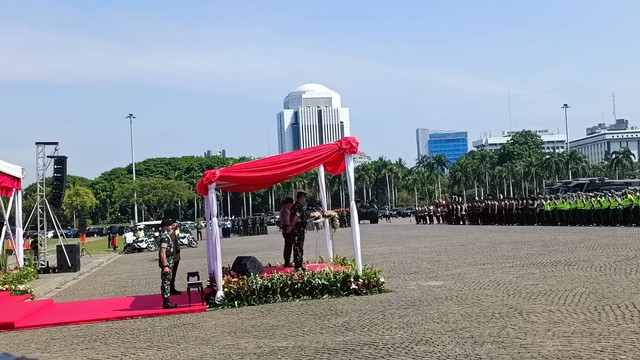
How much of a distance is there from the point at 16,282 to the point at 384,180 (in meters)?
107

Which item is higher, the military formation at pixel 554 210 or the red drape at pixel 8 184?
the red drape at pixel 8 184

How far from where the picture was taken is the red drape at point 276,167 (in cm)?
1455

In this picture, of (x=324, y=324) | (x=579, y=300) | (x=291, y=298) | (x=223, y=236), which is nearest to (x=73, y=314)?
(x=291, y=298)

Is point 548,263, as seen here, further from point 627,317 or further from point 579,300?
point 627,317

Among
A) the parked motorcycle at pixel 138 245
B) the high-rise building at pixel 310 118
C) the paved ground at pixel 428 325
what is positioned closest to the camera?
the paved ground at pixel 428 325

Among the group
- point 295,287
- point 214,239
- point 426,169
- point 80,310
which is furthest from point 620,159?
point 80,310

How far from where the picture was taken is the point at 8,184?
2023 cm

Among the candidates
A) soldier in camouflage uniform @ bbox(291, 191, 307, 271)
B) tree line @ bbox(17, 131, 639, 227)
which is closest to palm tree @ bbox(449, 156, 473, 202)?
tree line @ bbox(17, 131, 639, 227)

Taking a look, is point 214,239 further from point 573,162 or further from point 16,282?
point 573,162

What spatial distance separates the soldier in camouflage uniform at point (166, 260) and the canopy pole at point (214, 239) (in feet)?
2.62

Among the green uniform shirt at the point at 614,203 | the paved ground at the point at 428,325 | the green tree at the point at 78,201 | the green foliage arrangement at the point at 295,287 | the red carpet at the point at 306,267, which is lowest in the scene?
the paved ground at the point at 428,325

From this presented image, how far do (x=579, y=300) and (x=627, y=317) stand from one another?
1704mm

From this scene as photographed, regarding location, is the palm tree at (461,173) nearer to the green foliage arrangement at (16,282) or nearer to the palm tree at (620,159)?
the palm tree at (620,159)

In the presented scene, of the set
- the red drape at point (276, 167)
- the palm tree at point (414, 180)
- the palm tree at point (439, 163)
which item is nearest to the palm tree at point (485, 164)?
the palm tree at point (439, 163)
